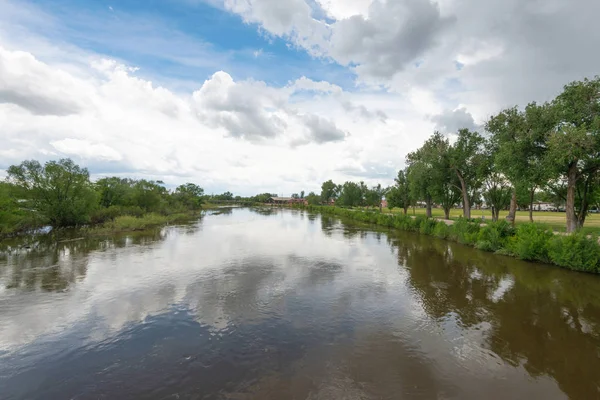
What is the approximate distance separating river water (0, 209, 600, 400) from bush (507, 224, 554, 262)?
1910 millimetres

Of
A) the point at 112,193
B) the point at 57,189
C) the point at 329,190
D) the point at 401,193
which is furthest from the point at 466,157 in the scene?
the point at 329,190

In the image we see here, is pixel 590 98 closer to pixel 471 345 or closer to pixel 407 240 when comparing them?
pixel 407 240

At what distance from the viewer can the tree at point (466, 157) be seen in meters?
36.1

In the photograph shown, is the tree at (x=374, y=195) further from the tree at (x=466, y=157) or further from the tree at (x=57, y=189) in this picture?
the tree at (x=57, y=189)

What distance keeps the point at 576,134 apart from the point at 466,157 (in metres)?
18.2

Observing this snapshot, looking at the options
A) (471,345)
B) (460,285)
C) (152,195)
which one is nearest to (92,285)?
(471,345)

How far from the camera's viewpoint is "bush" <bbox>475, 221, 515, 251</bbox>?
2412 centimetres

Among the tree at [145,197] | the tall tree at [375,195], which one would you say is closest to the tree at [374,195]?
the tall tree at [375,195]

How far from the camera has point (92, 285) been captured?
14.4 m

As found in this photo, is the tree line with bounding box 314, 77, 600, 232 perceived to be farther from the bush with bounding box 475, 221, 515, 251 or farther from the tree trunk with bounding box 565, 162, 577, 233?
the bush with bounding box 475, 221, 515, 251

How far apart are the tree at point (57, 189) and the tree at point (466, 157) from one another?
51523 mm

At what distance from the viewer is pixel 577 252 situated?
17.9m

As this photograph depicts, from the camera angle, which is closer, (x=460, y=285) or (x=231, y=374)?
(x=231, y=374)

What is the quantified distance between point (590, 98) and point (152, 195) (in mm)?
63751
